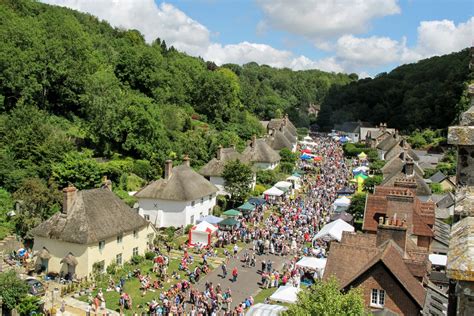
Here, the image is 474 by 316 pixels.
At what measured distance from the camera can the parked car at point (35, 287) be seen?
26852 mm

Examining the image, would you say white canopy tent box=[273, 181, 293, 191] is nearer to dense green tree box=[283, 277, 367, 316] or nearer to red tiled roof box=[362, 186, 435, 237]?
red tiled roof box=[362, 186, 435, 237]

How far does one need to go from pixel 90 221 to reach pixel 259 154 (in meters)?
34.0

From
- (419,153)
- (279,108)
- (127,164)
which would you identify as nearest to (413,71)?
(279,108)

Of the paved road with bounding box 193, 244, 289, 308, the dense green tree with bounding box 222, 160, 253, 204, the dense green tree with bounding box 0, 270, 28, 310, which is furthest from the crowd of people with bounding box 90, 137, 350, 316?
the dense green tree with bounding box 0, 270, 28, 310

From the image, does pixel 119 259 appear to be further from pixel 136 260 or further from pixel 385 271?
pixel 385 271

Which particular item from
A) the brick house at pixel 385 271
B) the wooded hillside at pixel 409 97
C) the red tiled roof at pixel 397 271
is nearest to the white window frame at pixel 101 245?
the brick house at pixel 385 271

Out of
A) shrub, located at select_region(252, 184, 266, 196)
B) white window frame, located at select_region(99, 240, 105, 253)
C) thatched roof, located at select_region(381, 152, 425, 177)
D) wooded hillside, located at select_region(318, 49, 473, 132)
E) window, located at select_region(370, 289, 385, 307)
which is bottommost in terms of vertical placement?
white window frame, located at select_region(99, 240, 105, 253)

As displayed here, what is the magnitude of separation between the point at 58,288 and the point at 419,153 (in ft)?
203

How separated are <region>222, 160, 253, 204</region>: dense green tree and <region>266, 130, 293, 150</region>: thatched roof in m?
27.2

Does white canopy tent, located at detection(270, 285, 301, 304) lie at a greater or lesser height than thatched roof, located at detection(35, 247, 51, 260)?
greater

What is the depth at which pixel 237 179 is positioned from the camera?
47656 mm

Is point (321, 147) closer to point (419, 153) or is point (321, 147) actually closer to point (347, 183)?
point (419, 153)

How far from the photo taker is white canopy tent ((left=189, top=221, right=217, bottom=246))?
36938mm

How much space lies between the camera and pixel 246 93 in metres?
119
